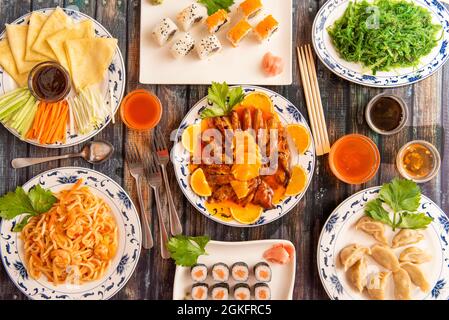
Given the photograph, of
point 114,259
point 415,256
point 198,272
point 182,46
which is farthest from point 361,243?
point 182,46

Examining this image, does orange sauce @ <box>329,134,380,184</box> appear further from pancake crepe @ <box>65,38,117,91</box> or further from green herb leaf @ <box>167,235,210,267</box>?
pancake crepe @ <box>65,38,117,91</box>

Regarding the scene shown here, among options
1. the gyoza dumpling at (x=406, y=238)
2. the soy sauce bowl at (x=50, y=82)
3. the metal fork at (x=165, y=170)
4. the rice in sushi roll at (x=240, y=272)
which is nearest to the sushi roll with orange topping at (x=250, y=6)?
the metal fork at (x=165, y=170)

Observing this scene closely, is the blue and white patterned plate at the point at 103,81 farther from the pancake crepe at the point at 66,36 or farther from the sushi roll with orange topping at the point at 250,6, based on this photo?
the sushi roll with orange topping at the point at 250,6

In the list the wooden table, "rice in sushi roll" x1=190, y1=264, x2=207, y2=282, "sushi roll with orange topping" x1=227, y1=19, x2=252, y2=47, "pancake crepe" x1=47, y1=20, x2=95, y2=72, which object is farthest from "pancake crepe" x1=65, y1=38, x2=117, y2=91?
"rice in sushi roll" x1=190, y1=264, x2=207, y2=282

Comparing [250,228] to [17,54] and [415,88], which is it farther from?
[17,54]

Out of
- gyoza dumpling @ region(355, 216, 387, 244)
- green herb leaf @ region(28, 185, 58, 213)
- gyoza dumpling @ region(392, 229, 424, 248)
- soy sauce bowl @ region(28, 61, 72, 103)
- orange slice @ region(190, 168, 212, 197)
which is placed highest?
soy sauce bowl @ region(28, 61, 72, 103)

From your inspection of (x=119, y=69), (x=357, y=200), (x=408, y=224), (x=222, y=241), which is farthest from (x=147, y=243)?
(x=408, y=224)
